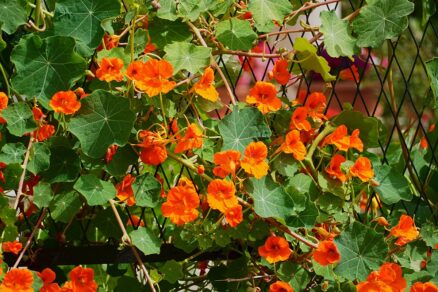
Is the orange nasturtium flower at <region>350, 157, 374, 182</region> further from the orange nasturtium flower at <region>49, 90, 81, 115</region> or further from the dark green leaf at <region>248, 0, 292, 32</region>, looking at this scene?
the orange nasturtium flower at <region>49, 90, 81, 115</region>

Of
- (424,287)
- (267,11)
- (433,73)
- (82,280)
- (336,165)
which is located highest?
(267,11)

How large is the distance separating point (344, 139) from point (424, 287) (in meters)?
0.36

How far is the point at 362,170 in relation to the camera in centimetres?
203

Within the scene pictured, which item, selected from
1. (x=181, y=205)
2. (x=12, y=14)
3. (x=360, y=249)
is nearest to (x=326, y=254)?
(x=360, y=249)

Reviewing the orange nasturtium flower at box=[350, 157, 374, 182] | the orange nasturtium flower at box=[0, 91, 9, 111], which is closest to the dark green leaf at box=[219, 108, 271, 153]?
the orange nasturtium flower at box=[350, 157, 374, 182]

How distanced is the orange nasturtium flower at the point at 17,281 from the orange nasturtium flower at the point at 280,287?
501 mm

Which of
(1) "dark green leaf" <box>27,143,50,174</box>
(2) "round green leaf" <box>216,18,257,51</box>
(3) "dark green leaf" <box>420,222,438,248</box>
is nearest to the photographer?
(1) "dark green leaf" <box>27,143,50,174</box>

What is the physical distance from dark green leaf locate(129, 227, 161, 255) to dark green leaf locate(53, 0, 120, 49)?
390 millimetres

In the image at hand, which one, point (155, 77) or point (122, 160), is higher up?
point (155, 77)

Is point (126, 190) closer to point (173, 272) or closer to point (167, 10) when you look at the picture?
point (173, 272)

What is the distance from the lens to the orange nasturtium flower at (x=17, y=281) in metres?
1.78

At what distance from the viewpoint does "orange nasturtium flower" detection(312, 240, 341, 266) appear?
1.91 meters

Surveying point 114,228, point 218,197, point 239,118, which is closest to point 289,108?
point 239,118

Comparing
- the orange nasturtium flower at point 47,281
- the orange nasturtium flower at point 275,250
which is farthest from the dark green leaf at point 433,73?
the orange nasturtium flower at point 47,281
